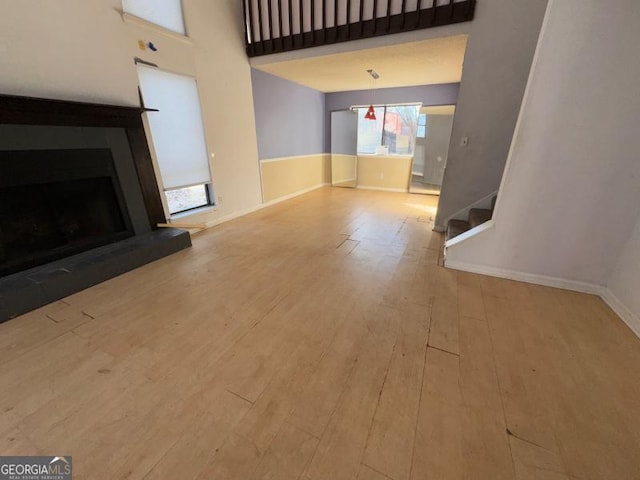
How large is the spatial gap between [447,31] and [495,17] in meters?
0.44

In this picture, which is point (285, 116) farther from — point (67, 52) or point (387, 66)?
point (67, 52)

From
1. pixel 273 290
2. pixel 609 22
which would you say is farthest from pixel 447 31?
pixel 273 290

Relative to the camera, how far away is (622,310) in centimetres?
187

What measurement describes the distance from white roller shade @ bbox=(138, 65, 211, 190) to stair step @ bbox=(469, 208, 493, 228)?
142 inches

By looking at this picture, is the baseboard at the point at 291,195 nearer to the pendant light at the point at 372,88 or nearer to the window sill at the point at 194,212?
A: the window sill at the point at 194,212

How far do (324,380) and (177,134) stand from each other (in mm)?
3355

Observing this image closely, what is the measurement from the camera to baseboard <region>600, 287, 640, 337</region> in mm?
Answer: 1727

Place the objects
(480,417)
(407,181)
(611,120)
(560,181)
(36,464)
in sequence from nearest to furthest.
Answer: (36,464) < (480,417) < (611,120) < (560,181) < (407,181)

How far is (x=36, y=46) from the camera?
6.77ft

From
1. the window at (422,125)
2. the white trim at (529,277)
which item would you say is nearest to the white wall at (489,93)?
the white trim at (529,277)

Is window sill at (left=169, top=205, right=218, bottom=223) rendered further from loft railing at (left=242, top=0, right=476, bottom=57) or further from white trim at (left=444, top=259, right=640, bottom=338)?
white trim at (left=444, top=259, right=640, bottom=338)

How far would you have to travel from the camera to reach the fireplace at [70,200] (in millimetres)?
1997

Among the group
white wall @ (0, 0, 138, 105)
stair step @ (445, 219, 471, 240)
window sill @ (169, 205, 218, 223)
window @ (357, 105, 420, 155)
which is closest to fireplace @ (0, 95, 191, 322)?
white wall @ (0, 0, 138, 105)

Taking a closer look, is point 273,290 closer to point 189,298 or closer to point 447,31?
point 189,298
